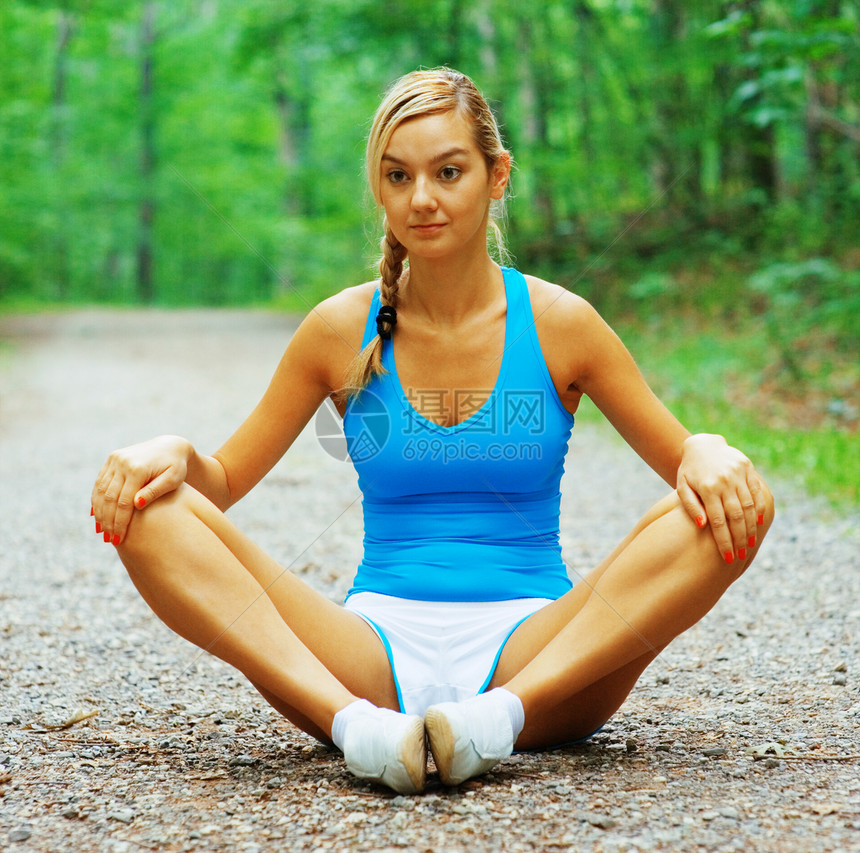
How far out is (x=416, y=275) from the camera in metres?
2.19

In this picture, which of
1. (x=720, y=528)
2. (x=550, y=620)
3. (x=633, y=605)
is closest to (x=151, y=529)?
(x=550, y=620)

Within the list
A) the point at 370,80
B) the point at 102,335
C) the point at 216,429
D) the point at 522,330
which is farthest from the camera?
the point at 370,80

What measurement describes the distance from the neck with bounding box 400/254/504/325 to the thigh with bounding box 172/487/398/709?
62 centimetres

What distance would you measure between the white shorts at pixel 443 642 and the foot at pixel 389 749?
0.24 meters

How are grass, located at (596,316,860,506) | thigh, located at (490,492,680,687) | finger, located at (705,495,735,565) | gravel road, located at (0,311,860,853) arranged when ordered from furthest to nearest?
grass, located at (596,316,860,506) < thigh, located at (490,492,680,687) < finger, located at (705,495,735,565) < gravel road, located at (0,311,860,853)

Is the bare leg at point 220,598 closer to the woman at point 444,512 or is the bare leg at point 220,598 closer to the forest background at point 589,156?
the woman at point 444,512

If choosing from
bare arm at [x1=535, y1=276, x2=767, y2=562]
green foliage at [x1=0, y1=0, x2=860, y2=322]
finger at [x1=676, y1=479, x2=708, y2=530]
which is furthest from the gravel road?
green foliage at [x1=0, y1=0, x2=860, y2=322]

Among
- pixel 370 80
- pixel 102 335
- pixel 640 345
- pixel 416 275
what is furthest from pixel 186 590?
pixel 370 80

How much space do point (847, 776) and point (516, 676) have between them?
2.05 feet

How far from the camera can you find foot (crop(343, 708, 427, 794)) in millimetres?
1732

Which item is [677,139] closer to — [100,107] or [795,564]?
[795,564]

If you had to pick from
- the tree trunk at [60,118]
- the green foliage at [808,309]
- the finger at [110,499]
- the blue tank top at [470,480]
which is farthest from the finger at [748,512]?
the tree trunk at [60,118]

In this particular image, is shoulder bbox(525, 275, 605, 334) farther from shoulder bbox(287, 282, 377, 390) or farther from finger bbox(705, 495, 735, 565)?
finger bbox(705, 495, 735, 565)

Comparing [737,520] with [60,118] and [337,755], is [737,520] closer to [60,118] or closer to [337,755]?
[337,755]
